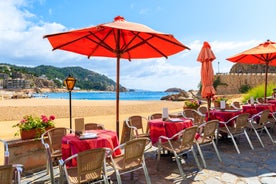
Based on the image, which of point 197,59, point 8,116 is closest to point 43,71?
point 8,116

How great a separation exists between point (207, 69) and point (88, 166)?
18.8ft

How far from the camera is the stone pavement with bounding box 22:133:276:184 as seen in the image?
378cm

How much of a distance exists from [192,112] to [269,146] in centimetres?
213

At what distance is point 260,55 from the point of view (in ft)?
27.8

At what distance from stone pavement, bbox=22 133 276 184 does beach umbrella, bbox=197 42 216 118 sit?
7.78ft

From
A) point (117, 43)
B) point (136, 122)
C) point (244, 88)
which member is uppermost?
point (117, 43)

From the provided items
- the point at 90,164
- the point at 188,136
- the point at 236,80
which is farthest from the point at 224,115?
the point at 236,80

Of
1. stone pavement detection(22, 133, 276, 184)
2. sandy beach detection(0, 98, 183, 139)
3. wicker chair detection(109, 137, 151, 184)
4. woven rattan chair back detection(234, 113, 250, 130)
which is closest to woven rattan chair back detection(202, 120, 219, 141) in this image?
stone pavement detection(22, 133, 276, 184)

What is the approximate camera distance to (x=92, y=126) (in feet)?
15.5

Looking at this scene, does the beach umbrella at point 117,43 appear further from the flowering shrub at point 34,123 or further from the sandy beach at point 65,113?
the sandy beach at point 65,113

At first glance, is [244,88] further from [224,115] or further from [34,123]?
[34,123]

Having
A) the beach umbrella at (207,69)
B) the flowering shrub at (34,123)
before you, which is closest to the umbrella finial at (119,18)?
the flowering shrub at (34,123)

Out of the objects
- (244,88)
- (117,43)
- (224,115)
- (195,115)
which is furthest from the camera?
(244,88)

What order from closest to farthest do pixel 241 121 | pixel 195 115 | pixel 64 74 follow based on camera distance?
pixel 241 121 → pixel 195 115 → pixel 64 74
